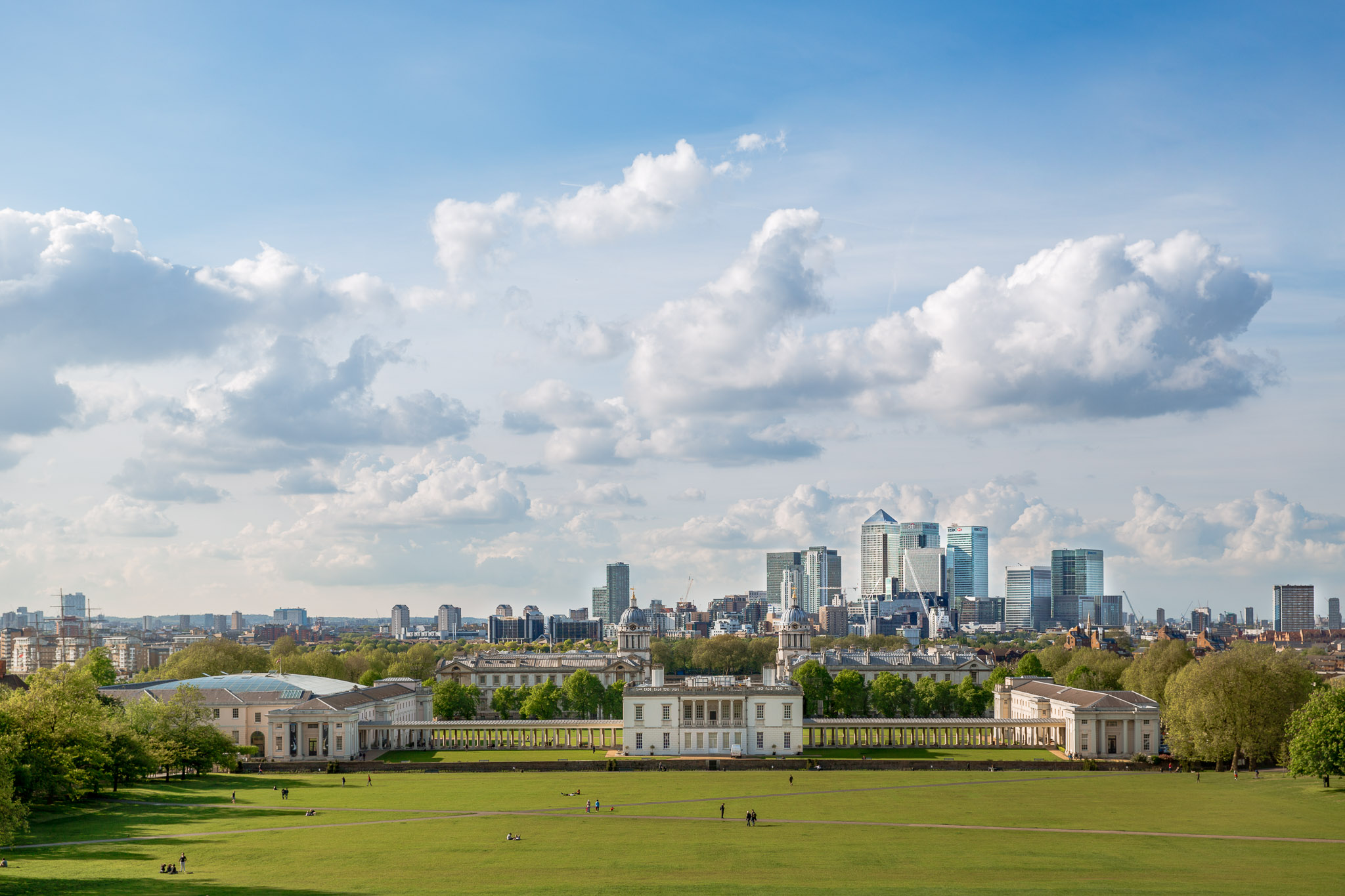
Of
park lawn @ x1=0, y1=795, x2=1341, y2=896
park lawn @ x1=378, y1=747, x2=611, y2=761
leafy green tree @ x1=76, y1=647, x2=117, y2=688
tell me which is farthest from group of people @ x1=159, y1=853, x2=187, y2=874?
leafy green tree @ x1=76, y1=647, x2=117, y2=688

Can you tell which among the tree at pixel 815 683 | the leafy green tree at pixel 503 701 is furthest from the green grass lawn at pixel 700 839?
the leafy green tree at pixel 503 701

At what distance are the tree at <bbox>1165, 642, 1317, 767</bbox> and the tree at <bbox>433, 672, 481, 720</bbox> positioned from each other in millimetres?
68069

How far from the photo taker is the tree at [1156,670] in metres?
110

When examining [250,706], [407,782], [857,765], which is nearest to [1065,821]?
[857,765]

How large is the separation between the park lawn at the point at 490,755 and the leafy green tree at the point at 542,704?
11210 mm

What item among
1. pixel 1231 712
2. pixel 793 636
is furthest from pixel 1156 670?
pixel 793 636

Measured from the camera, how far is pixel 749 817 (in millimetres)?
63406

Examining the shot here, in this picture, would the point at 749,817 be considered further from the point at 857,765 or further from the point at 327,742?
the point at 327,742

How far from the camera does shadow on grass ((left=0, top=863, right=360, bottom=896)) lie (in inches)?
1805

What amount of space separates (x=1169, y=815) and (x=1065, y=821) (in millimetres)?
6303

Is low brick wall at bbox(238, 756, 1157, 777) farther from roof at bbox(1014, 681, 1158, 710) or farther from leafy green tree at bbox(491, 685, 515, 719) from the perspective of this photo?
leafy green tree at bbox(491, 685, 515, 719)

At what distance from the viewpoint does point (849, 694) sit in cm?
12381

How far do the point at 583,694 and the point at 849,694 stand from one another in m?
26.7

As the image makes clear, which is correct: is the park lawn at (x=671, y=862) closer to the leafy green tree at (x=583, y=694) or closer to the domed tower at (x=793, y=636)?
the leafy green tree at (x=583, y=694)
